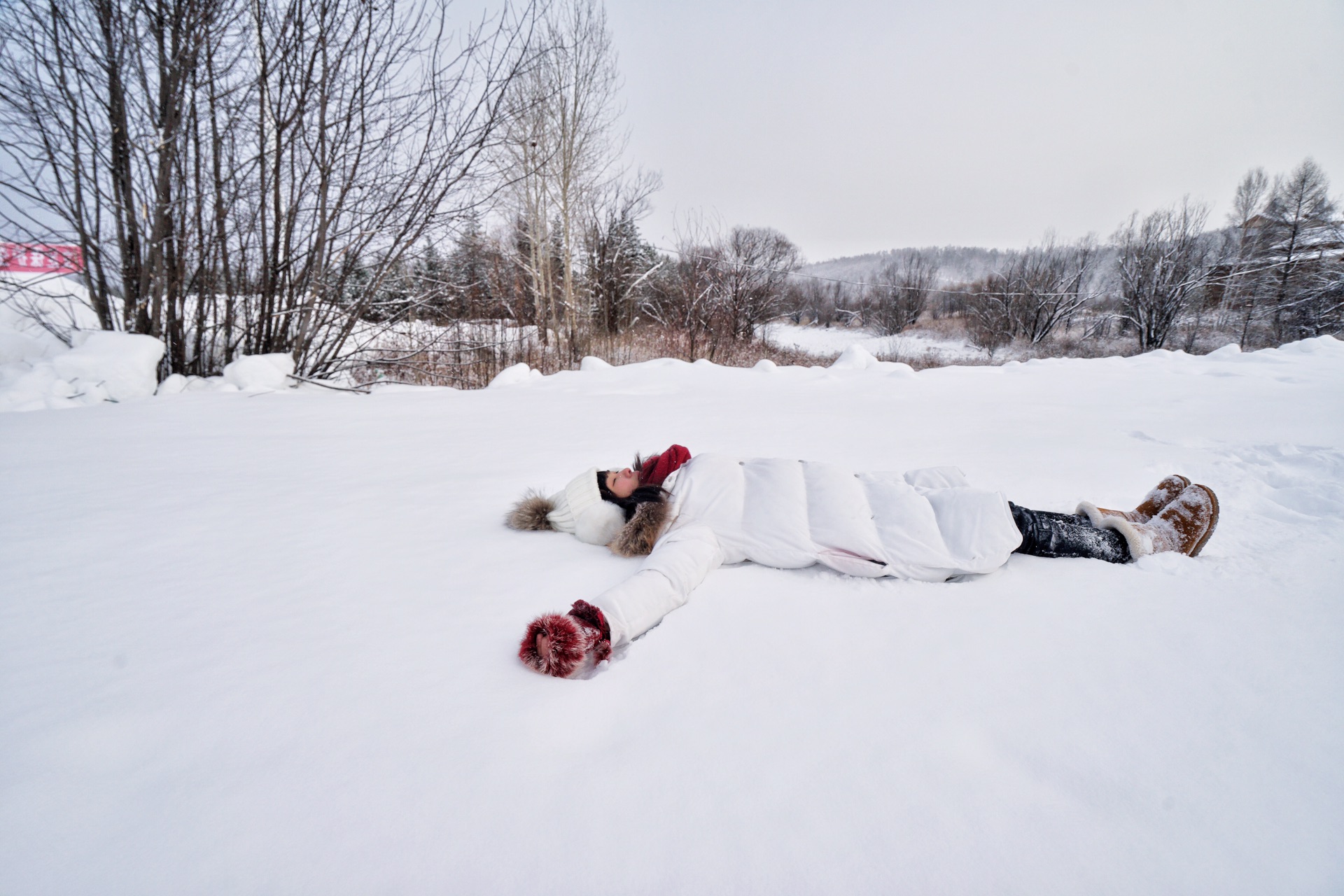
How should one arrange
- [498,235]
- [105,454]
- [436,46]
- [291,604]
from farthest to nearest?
[498,235] < [436,46] < [105,454] < [291,604]

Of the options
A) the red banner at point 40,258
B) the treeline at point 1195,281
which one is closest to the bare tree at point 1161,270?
the treeline at point 1195,281

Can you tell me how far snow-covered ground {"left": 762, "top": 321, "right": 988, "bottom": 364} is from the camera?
15359 mm

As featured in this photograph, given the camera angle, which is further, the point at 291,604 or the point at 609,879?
the point at 291,604

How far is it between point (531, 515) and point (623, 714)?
93cm

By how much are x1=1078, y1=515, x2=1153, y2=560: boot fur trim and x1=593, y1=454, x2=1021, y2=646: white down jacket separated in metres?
0.35

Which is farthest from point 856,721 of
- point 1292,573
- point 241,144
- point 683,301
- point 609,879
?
point 683,301

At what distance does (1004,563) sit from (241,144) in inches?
230

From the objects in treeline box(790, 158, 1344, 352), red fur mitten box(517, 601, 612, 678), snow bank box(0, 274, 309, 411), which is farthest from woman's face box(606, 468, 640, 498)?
treeline box(790, 158, 1344, 352)

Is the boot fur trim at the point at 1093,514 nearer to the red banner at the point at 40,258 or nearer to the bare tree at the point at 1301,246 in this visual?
the red banner at the point at 40,258

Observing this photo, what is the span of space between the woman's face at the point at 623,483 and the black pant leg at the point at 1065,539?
Result: 119cm

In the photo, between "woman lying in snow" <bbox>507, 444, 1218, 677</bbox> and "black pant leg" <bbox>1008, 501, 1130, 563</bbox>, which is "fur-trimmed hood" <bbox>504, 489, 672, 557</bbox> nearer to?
"woman lying in snow" <bbox>507, 444, 1218, 677</bbox>

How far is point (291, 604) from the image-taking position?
3.91 ft

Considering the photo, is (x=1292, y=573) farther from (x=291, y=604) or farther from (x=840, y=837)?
(x=291, y=604)

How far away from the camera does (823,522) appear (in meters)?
1.49
